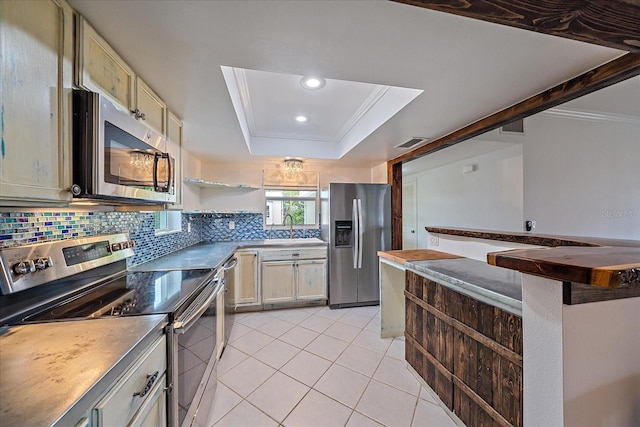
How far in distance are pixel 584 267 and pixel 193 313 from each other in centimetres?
152

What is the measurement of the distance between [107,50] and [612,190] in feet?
18.5

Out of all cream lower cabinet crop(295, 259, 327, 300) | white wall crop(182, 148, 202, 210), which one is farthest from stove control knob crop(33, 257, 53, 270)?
cream lower cabinet crop(295, 259, 327, 300)

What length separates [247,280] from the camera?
3154 millimetres

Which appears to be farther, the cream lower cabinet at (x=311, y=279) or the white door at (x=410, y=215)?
the white door at (x=410, y=215)

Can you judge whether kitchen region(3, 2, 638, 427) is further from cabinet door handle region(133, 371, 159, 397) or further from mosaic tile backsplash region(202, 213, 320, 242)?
cabinet door handle region(133, 371, 159, 397)

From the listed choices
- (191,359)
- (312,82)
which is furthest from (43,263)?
(312,82)

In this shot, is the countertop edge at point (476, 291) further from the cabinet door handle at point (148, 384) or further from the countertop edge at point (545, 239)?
the cabinet door handle at point (148, 384)

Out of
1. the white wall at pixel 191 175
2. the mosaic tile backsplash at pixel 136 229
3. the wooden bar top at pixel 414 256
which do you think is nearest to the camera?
the mosaic tile backsplash at pixel 136 229

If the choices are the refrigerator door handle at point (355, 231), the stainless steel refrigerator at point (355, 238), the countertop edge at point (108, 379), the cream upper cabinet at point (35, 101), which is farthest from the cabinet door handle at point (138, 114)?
the refrigerator door handle at point (355, 231)

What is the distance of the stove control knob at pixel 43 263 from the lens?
1.01 meters

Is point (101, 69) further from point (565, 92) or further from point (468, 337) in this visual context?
point (565, 92)

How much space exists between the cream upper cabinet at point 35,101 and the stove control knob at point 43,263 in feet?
1.01

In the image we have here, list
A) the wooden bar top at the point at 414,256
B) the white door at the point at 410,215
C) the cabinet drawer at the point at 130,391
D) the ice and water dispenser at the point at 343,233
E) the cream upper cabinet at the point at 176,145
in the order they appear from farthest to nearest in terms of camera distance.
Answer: the white door at the point at 410,215, the ice and water dispenser at the point at 343,233, the wooden bar top at the point at 414,256, the cream upper cabinet at the point at 176,145, the cabinet drawer at the point at 130,391

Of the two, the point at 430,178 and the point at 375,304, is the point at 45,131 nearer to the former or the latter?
the point at 375,304
